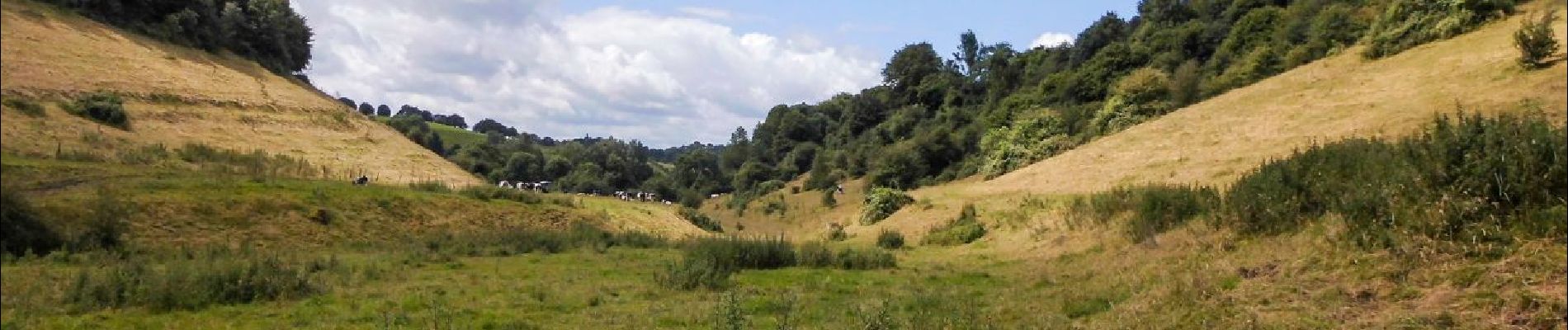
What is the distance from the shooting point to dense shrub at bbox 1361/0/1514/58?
25.8 metres

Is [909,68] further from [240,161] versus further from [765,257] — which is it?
[240,161]

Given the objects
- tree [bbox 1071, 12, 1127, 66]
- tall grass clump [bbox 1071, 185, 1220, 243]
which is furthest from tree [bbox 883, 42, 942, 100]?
tall grass clump [bbox 1071, 185, 1220, 243]

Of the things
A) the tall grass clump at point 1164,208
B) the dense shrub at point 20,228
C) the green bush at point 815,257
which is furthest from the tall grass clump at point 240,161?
the tall grass clump at point 1164,208

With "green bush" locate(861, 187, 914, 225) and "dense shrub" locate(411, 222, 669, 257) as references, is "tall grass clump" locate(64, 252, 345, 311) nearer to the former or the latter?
"dense shrub" locate(411, 222, 669, 257)

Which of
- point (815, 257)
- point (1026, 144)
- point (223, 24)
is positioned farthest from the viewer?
point (1026, 144)

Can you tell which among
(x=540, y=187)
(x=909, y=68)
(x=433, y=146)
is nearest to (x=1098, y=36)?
(x=909, y=68)

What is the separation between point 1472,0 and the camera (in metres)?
26.3

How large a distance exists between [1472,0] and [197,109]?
33.2m

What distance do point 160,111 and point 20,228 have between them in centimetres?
818

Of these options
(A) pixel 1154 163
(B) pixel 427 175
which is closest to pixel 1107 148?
(A) pixel 1154 163

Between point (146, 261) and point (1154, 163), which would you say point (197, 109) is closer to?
point (146, 261)

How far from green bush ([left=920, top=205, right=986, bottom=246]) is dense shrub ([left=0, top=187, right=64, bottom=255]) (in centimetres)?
2203

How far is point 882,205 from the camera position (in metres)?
37.9

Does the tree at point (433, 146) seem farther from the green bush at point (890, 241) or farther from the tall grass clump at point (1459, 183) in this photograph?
the tall grass clump at point (1459, 183)
